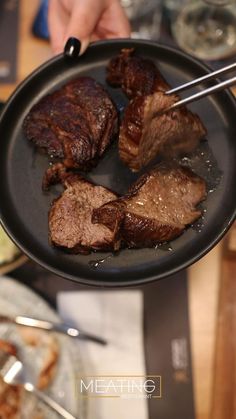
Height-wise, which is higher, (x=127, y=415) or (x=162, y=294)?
(x=162, y=294)

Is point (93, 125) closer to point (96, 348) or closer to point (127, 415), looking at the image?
point (96, 348)

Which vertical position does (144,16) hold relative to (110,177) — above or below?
above

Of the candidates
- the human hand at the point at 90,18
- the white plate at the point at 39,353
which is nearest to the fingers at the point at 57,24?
the human hand at the point at 90,18

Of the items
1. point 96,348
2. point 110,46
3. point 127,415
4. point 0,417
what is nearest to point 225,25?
point 110,46

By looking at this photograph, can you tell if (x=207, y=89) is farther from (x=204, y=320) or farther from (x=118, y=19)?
(x=204, y=320)

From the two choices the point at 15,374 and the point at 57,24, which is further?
the point at 57,24

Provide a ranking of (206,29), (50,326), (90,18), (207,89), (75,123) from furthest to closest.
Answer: (206,29), (50,326), (90,18), (75,123), (207,89)

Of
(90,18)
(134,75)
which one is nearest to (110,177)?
(134,75)
